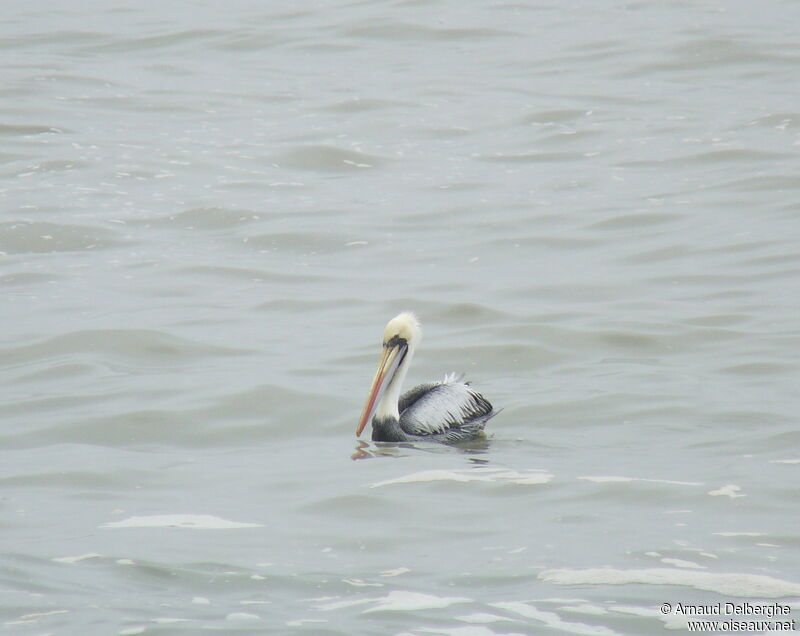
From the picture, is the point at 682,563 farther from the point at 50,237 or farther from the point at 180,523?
the point at 50,237

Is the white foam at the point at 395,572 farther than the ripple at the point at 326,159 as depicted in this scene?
No

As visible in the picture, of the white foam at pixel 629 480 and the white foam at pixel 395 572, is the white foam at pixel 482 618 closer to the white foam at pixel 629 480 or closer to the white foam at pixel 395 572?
the white foam at pixel 395 572

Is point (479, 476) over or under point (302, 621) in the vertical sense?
under

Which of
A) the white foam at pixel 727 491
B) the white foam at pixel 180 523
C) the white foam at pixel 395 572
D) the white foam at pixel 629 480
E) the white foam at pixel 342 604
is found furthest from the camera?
the white foam at pixel 629 480

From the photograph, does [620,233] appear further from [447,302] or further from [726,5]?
[726,5]

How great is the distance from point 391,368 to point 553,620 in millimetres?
2710

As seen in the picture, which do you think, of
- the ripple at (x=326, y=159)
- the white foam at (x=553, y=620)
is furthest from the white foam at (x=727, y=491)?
the ripple at (x=326, y=159)

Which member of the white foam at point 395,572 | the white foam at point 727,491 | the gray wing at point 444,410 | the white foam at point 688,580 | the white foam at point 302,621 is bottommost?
the gray wing at point 444,410

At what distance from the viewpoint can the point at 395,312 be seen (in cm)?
845

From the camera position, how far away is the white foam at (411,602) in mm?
4188

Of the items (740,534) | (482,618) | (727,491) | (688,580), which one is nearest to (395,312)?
(727,491)

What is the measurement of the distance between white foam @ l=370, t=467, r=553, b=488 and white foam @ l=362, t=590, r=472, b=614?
4.12 ft

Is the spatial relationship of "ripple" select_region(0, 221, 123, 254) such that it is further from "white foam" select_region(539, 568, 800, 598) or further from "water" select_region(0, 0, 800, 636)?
"white foam" select_region(539, 568, 800, 598)

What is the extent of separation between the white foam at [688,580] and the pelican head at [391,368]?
2167 mm
